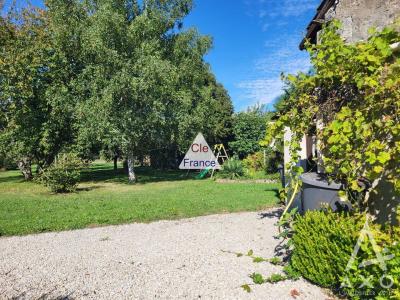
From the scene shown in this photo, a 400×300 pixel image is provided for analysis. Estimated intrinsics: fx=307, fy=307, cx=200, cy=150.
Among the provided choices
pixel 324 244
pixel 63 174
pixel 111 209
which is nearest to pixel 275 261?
pixel 324 244

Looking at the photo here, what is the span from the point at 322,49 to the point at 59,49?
18.3 meters

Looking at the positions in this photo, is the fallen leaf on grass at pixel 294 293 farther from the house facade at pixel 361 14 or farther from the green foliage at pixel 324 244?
the house facade at pixel 361 14

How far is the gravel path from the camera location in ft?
12.8

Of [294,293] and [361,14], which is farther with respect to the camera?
[361,14]

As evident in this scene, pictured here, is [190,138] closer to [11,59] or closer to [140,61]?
[140,61]

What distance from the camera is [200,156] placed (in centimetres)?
2409

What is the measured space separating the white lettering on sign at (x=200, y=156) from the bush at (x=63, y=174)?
963cm

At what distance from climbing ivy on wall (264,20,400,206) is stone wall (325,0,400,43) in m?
1.81

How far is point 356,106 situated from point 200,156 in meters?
20.5

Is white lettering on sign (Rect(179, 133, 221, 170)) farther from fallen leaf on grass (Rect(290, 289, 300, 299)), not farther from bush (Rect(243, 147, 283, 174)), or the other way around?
fallen leaf on grass (Rect(290, 289, 300, 299))

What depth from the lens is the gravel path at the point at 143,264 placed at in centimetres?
390

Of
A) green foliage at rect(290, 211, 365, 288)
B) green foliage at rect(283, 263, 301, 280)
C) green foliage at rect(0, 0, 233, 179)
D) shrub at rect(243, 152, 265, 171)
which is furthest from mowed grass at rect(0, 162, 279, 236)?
shrub at rect(243, 152, 265, 171)

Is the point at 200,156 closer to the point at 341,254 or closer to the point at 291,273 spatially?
the point at 291,273

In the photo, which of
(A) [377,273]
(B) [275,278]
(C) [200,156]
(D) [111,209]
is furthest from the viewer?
(C) [200,156]
